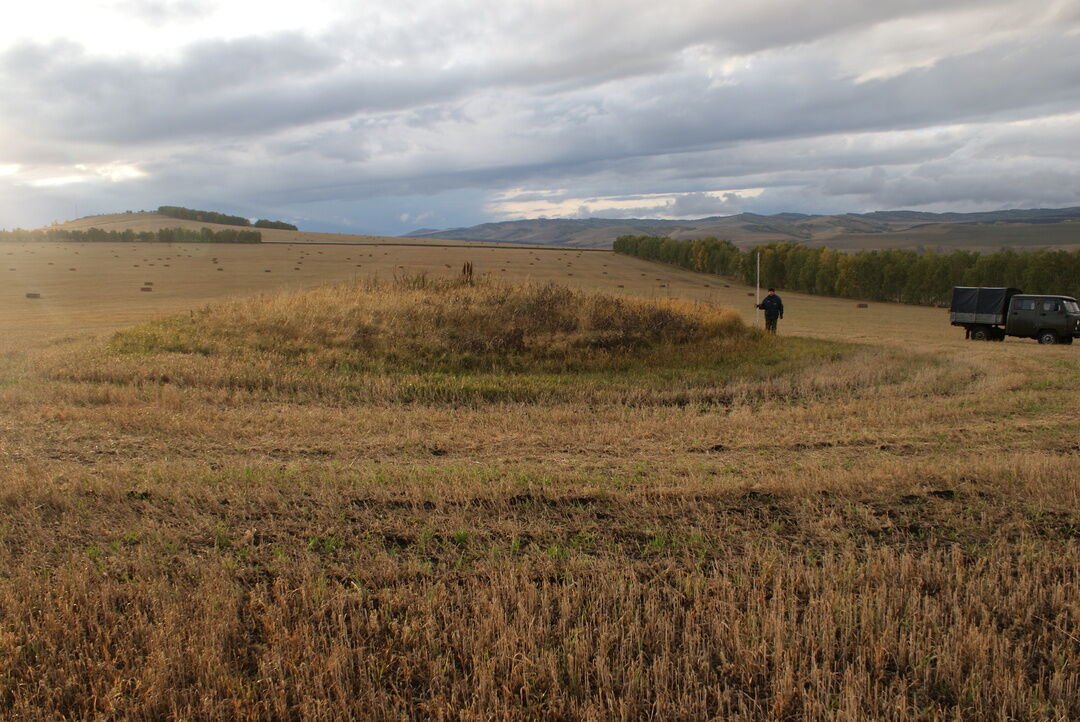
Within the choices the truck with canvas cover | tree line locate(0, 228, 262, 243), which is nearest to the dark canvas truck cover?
the truck with canvas cover

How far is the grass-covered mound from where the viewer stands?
12453 millimetres

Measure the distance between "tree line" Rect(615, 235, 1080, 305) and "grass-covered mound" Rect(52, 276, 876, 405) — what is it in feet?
167

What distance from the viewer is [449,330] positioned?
52.9ft

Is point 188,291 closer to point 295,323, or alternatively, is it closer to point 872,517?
point 295,323

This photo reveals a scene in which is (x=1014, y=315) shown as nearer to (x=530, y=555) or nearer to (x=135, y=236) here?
(x=530, y=555)

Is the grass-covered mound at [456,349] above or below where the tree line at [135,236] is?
below

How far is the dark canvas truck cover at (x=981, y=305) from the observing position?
2745cm

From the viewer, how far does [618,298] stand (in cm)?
1945

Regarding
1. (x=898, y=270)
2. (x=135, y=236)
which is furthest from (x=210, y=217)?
(x=898, y=270)

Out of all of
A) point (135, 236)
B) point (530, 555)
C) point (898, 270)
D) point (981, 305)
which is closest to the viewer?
point (530, 555)

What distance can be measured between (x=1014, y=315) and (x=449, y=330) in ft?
77.0

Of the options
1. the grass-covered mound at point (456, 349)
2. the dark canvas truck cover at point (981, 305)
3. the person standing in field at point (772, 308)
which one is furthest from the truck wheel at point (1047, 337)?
the grass-covered mound at point (456, 349)

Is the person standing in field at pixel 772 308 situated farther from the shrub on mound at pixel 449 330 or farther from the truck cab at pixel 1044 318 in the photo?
the truck cab at pixel 1044 318

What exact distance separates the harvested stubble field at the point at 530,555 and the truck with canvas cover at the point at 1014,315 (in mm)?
18148
